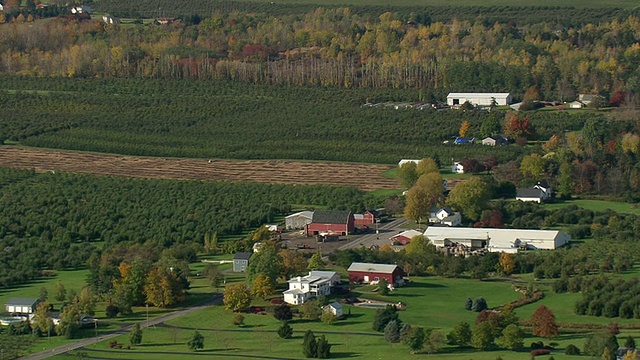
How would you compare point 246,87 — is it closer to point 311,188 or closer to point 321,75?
point 321,75

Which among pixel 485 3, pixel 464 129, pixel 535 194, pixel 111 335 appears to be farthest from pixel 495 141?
pixel 485 3

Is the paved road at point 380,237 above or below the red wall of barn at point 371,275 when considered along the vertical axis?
below

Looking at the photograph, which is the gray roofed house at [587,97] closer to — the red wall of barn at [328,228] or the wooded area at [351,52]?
the wooded area at [351,52]

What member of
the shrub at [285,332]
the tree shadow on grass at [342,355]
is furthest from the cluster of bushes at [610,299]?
the shrub at [285,332]

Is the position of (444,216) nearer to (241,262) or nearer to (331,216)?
(331,216)

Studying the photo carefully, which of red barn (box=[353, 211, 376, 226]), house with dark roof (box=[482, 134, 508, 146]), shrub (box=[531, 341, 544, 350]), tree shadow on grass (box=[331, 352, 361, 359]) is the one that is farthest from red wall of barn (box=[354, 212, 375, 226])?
shrub (box=[531, 341, 544, 350])

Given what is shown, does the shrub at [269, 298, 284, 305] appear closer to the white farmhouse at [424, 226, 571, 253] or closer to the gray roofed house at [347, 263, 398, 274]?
the gray roofed house at [347, 263, 398, 274]
